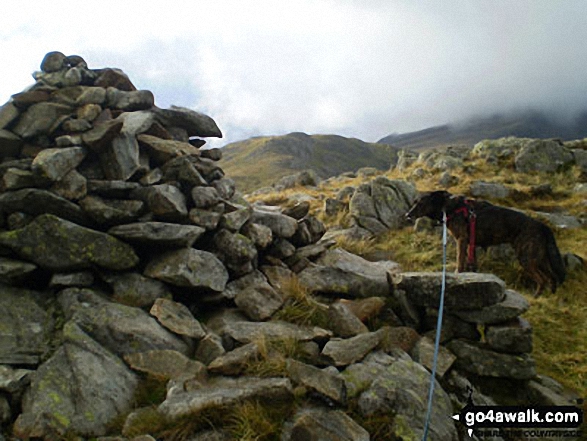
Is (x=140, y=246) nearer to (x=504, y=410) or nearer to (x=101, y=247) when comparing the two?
(x=101, y=247)

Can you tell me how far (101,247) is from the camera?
7051mm

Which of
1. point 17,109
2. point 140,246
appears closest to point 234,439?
Result: point 140,246

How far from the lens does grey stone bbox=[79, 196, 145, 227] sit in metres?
7.38

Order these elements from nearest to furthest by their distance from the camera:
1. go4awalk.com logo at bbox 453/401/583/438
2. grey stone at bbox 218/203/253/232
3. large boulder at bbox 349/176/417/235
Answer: go4awalk.com logo at bbox 453/401/583/438, grey stone at bbox 218/203/253/232, large boulder at bbox 349/176/417/235

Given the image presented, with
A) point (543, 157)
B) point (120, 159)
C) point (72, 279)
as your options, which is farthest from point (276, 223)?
point (543, 157)

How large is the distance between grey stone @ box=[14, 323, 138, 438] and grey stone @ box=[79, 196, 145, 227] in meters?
2.22

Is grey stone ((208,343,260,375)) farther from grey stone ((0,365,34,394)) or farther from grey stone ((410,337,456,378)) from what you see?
grey stone ((410,337,456,378))

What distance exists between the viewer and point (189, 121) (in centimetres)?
1065

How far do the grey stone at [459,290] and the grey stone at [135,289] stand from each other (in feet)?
16.7

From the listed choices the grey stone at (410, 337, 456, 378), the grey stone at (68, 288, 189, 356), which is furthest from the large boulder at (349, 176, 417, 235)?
the grey stone at (68, 288, 189, 356)

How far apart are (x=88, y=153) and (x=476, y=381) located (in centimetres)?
928

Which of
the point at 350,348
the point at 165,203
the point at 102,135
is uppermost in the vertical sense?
the point at 102,135

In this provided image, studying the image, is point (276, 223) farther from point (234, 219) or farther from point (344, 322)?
point (344, 322)

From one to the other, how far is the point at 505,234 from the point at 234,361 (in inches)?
345
